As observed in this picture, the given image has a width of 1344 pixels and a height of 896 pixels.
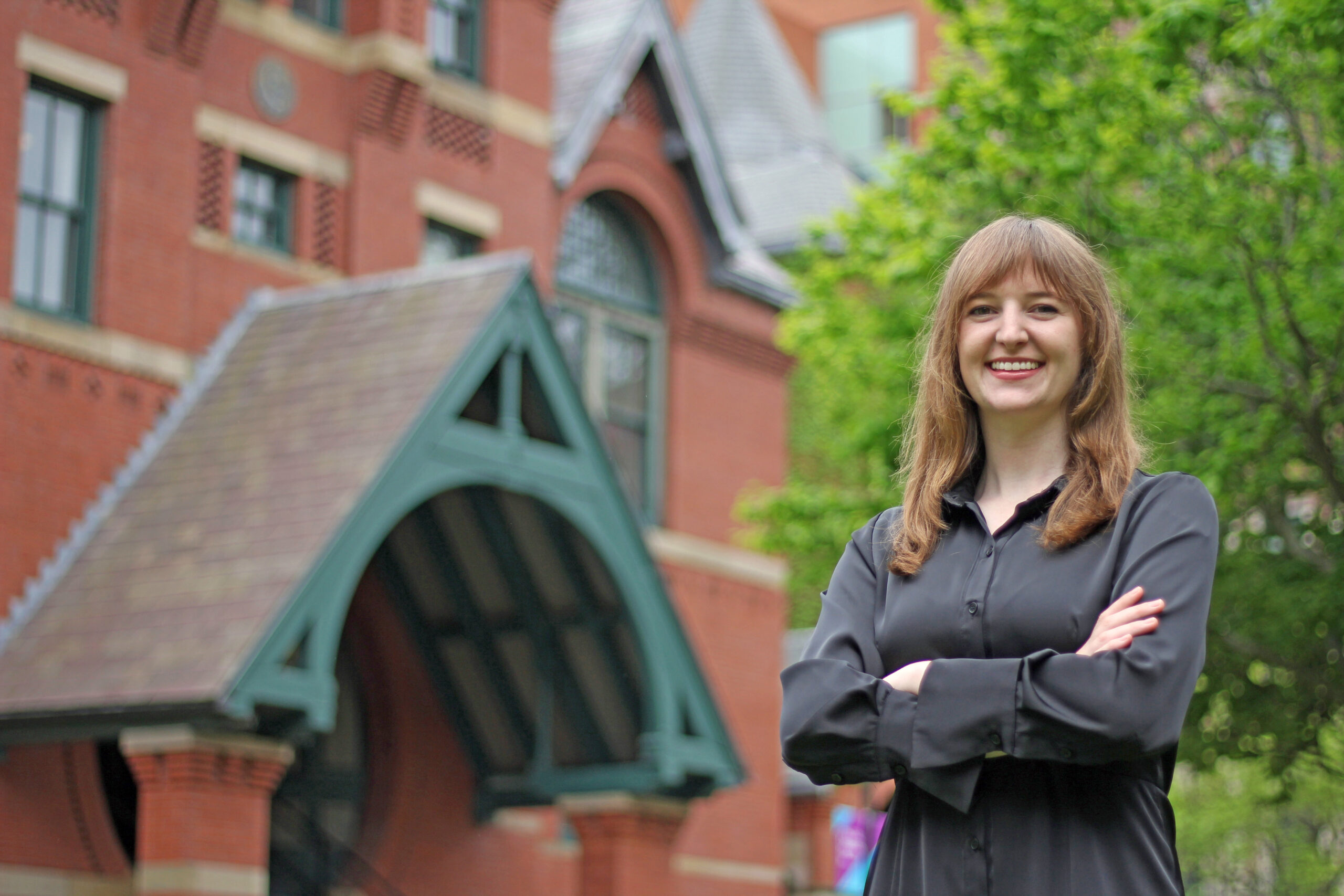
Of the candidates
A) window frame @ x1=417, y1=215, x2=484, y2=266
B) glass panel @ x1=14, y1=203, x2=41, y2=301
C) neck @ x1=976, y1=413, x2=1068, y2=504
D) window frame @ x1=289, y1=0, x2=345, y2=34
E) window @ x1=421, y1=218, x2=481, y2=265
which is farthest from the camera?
window @ x1=421, y1=218, x2=481, y2=265

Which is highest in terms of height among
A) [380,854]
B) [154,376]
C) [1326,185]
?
[1326,185]

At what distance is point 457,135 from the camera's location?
20.2 meters

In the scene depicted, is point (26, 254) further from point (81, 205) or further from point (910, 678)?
point (910, 678)

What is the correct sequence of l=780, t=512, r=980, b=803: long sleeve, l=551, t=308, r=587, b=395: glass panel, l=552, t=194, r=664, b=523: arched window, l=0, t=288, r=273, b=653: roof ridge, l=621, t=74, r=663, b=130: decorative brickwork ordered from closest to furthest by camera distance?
l=780, t=512, r=980, b=803: long sleeve < l=0, t=288, r=273, b=653: roof ridge < l=551, t=308, r=587, b=395: glass panel < l=552, t=194, r=664, b=523: arched window < l=621, t=74, r=663, b=130: decorative brickwork

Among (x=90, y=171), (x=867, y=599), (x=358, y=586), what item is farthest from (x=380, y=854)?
(x=867, y=599)

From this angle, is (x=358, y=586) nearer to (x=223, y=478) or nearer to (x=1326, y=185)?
(x=223, y=478)

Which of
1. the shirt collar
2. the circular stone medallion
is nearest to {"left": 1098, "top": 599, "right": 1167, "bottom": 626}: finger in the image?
the shirt collar

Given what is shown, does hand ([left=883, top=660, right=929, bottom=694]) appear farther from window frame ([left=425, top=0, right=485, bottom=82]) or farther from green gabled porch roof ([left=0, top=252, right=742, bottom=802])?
window frame ([left=425, top=0, right=485, bottom=82])

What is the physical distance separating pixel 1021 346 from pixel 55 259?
14.1 metres

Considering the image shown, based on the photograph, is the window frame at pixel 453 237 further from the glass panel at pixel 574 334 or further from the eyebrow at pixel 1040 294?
the eyebrow at pixel 1040 294

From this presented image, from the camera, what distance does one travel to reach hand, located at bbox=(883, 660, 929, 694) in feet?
10.6

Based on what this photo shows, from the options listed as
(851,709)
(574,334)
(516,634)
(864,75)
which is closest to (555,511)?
(516,634)

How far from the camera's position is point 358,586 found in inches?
701

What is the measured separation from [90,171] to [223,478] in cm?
352
